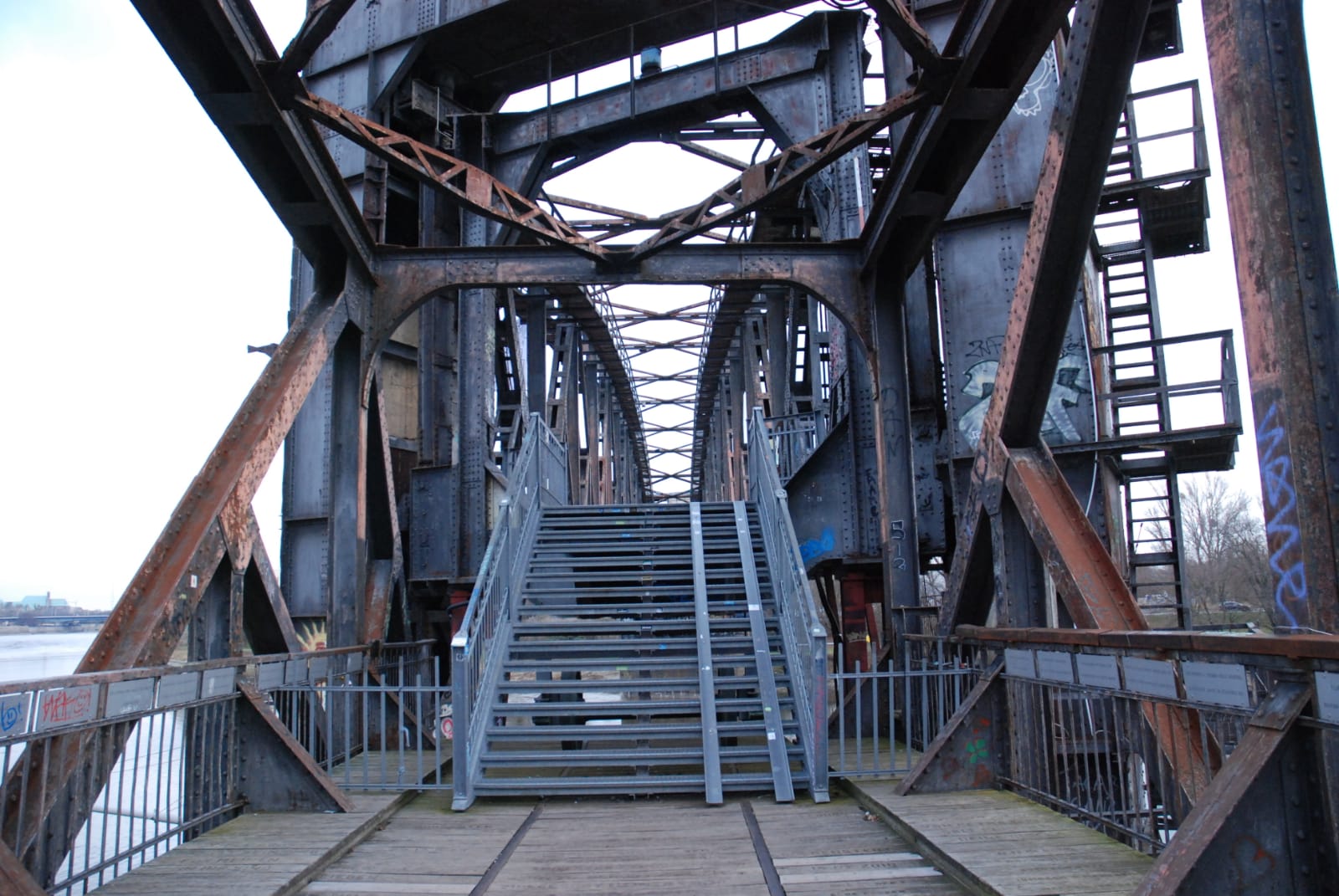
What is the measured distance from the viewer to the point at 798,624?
9578 millimetres

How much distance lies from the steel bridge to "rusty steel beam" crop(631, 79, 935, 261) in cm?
A: 5

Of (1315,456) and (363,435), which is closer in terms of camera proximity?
(1315,456)

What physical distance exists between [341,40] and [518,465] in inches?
288

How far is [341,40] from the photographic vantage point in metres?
14.9

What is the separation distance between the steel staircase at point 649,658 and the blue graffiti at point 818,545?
0.65 meters

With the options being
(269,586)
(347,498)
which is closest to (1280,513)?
(269,586)

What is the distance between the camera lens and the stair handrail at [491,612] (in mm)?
8078

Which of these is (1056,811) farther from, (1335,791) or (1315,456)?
(1315,456)

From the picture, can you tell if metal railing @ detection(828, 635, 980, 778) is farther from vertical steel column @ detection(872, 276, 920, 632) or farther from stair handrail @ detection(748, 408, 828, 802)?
vertical steel column @ detection(872, 276, 920, 632)

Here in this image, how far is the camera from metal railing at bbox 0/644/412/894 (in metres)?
5.24

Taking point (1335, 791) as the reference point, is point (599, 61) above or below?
above

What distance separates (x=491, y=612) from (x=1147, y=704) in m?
6.26

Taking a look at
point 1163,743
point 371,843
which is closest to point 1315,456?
point 1163,743

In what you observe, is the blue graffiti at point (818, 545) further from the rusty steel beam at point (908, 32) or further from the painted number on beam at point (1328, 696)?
the painted number on beam at point (1328, 696)
